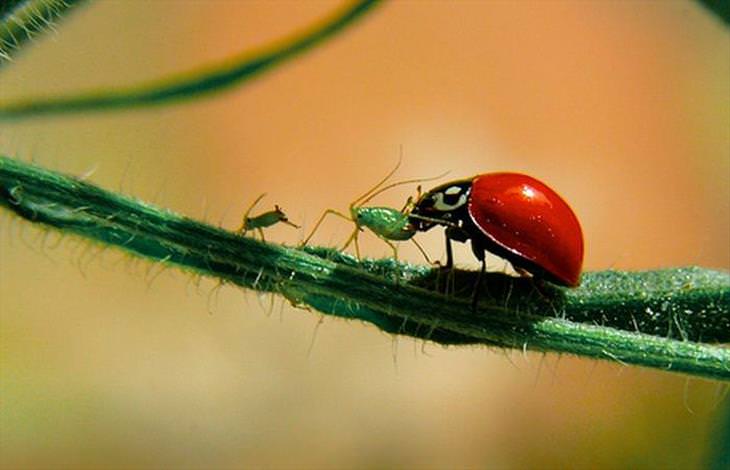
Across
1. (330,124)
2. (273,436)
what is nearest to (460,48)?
(330,124)

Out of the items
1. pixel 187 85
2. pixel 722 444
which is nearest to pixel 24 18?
pixel 187 85

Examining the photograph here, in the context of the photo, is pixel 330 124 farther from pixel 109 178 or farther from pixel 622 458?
pixel 622 458

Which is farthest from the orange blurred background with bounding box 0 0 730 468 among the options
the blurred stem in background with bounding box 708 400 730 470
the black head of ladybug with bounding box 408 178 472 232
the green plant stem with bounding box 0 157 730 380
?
the green plant stem with bounding box 0 157 730 380

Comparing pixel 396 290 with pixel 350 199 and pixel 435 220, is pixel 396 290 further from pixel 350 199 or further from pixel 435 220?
pixel 350 199

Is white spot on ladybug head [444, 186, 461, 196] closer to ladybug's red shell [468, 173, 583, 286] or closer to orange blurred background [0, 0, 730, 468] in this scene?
ladybug's red shell [468, 173, 583, 286]

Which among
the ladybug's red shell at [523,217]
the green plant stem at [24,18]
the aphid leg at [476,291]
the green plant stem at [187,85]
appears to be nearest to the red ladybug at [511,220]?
the ladybug's red shell at [523,217]
